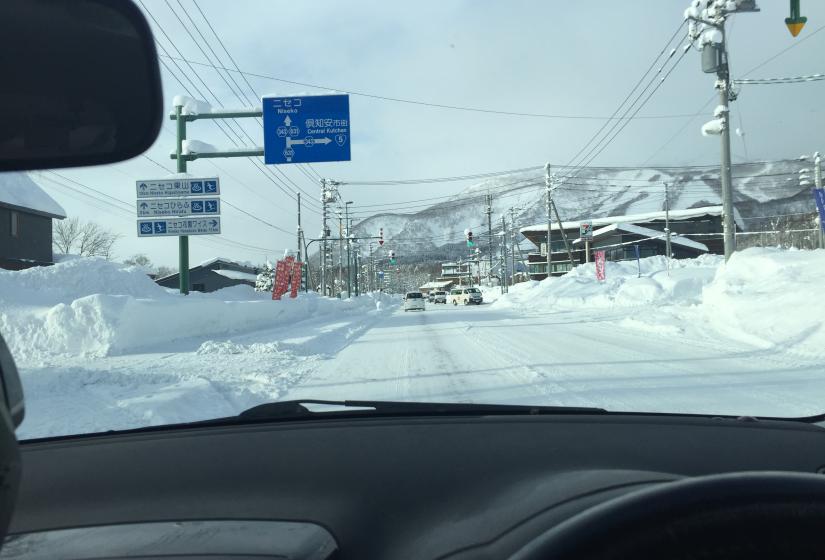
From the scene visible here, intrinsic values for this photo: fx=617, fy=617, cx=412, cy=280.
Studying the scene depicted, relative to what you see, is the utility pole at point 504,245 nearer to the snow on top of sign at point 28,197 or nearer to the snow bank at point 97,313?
the snow bank at point 97,313

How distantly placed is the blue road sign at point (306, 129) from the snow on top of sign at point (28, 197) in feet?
35.0

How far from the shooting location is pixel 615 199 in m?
114

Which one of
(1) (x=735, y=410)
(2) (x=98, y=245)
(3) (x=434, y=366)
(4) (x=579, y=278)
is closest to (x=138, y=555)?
(1) (x=735, y=410)

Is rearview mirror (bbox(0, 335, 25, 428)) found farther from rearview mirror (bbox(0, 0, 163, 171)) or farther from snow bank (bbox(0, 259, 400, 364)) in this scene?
snow bank (bbox(0, 259, 400, 364))

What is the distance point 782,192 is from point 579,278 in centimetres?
1523

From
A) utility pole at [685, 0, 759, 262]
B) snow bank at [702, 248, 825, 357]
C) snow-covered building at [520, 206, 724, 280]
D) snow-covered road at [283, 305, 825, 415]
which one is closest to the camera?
snow-covered road at [283, 305, 825, 415]

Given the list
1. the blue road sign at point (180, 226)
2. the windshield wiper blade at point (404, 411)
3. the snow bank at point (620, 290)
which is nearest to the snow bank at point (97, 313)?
the blue road sign at point (180, 226)

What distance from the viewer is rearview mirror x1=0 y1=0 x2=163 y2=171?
5.79ft

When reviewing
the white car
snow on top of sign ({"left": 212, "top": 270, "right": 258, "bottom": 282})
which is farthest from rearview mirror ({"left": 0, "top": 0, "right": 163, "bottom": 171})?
snow on top of sign ({"left": 212, "top": 270, "right": 258, "bottom": 282})

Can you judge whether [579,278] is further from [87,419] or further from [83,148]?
[83,148]

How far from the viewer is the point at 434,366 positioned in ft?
38.1

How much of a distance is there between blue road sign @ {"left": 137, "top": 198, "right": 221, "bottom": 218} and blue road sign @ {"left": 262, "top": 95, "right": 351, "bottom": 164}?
402cm

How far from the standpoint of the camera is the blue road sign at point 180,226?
2042cm

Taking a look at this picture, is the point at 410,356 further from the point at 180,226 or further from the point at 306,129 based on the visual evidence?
the point at 180,226
